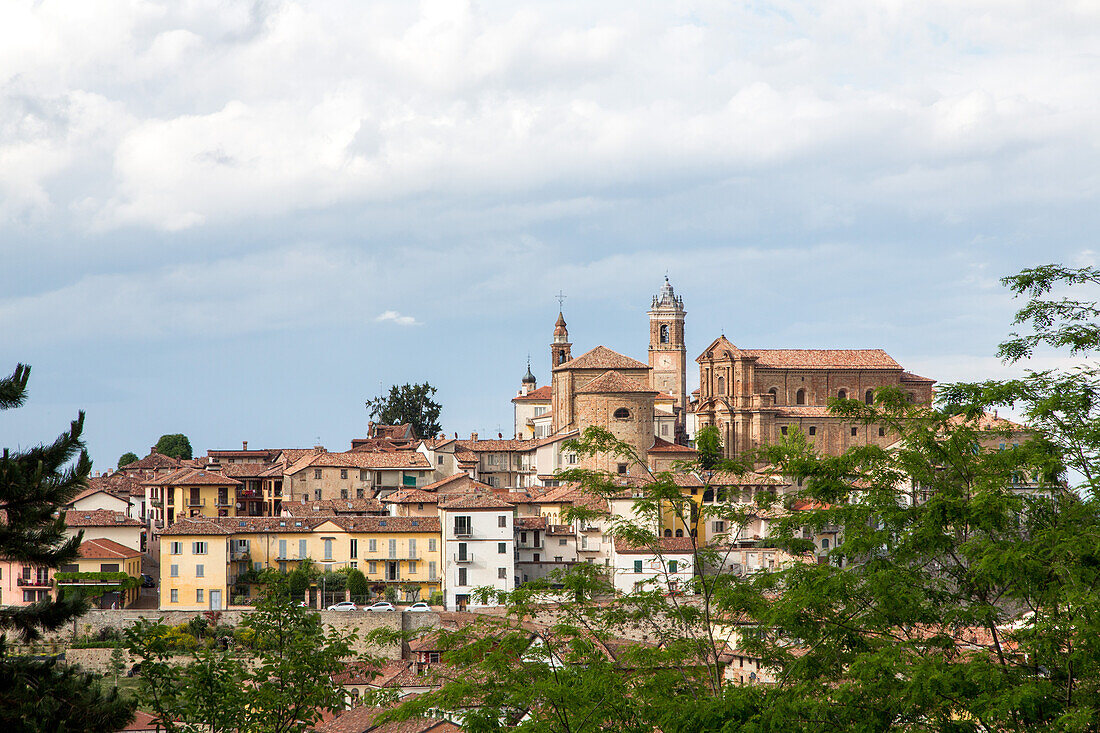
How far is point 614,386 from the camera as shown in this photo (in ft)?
278

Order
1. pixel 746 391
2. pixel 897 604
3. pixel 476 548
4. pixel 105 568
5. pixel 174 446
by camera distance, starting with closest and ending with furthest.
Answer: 1. pixel 897 604
2. pixel 105 568
3. pixel 476 548
4. pixel 746 391
5. pixel 174 446

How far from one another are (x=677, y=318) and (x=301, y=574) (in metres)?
74.5

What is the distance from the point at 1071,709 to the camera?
13328mm

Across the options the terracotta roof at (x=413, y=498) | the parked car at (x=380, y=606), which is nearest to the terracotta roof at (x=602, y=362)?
the terracotta roof at (x=413, y=498)

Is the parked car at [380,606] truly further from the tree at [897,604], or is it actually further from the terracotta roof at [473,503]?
the tree at [897,604]

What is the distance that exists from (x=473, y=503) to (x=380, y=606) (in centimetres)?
653

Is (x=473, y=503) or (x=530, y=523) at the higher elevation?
(x=473, y=503)

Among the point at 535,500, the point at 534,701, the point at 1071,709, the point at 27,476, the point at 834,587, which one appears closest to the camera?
the point at 1071,709

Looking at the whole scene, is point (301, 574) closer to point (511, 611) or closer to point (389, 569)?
point (389, 569)

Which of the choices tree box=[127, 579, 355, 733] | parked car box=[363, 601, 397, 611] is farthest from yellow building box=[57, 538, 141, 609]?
tree box=[127, 579, 355, 733]

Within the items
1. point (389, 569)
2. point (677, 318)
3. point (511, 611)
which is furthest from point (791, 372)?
point (511, 611)

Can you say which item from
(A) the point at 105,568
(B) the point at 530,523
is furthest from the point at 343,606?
(B) the point at 530,523

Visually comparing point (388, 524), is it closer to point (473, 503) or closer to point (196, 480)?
point (473, 503)

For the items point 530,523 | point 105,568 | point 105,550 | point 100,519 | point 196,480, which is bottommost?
point 105,568
